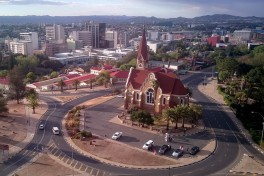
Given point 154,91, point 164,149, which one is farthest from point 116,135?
point 154,91

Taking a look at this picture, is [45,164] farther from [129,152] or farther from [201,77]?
[201,77]

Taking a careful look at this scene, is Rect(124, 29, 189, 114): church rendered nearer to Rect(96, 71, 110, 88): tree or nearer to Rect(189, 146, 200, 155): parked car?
Rect(189, 146, 200, 155): parked car

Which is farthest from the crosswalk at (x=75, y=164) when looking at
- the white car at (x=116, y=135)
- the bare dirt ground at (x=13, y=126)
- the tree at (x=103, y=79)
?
the tree at (x=103, y=79)

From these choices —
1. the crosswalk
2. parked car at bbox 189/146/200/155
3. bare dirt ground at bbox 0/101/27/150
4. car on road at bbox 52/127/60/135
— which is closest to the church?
parked car at bbox 189/146/200/155

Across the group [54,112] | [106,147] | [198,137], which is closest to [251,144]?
[198,137]

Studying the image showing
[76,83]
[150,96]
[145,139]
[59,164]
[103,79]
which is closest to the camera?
[59,164]

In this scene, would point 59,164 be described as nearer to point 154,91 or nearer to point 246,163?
point 154,91
